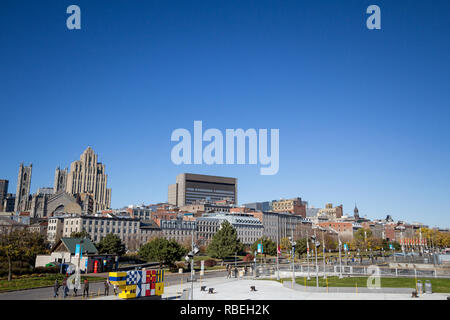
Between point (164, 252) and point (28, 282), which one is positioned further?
point (164, 252)

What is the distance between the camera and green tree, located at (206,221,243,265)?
9188cm

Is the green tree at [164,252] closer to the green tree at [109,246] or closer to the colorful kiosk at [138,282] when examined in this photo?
the green tree at [109,246]

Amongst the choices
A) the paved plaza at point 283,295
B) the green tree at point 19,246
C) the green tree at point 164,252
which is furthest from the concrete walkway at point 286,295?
the green tree at point 164,252

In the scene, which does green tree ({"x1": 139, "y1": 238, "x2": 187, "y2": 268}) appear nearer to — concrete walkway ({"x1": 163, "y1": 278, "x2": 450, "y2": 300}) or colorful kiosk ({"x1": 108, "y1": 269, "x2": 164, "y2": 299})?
concrete walkway ({"x1": 163, "y1": 278, "x2": 450, "y2": 300})

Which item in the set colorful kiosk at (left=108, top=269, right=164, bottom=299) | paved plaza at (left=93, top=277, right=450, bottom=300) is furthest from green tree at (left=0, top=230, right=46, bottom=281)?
colorful kiosk at (left=108, top=269, right=164, bottom=299)

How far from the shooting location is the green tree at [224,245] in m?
91.9

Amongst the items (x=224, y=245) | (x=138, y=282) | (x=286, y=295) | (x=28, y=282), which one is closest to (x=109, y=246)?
(x=224, y=245)

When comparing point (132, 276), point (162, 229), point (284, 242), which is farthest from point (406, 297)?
point (162, 229)

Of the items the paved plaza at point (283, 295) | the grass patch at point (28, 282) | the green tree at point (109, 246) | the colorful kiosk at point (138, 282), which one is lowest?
the grass patch at point (28, 282)

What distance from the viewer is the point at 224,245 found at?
92.6 m

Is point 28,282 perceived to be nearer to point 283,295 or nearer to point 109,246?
point 283,295

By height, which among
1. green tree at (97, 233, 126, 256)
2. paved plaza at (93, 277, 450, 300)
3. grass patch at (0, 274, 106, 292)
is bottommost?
grass patch at (0, 274, 106, 292)
